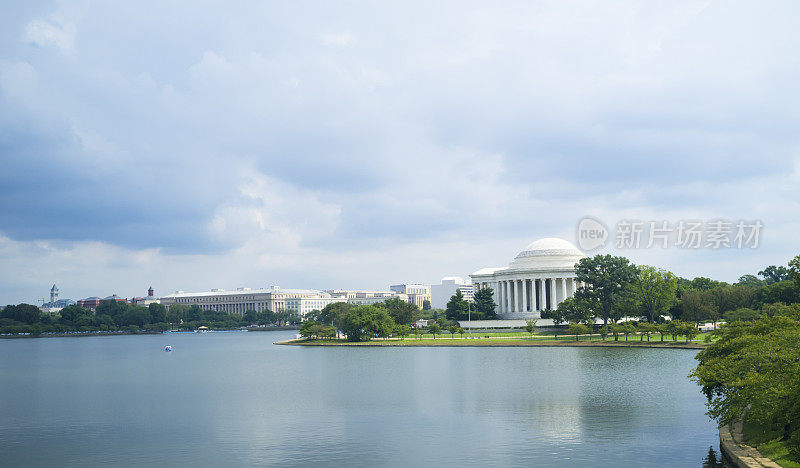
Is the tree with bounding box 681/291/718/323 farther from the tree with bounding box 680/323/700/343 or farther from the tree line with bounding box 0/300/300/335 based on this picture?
the tree line with bounding box 0/300/300/335

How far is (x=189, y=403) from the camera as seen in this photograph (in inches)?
1519

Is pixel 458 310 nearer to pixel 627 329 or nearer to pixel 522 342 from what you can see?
pixel 522 342

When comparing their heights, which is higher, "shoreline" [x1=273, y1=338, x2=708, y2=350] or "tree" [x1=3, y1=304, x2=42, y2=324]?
"tree" [x1=3, y1=304, x2=42, y2=324]

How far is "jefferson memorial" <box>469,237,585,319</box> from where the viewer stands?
410 feet

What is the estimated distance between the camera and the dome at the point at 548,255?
127 meters

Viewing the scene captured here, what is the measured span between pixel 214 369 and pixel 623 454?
146ft

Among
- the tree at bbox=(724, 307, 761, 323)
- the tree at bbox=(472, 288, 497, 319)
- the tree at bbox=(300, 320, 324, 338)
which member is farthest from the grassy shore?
the tree at bbox=(472, 288, 497, 319)

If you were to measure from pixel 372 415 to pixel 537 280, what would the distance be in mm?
100305

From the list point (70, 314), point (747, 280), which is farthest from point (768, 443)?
point (70, 314)

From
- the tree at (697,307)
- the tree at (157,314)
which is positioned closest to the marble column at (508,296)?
the tree at (697,307)

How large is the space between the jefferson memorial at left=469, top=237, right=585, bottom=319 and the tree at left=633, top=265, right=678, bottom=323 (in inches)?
1122

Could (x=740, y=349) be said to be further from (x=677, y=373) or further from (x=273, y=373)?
(x=273, y=373)

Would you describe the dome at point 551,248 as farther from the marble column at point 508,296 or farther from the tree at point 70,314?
the tree at point 70,314

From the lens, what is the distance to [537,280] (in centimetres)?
12900
